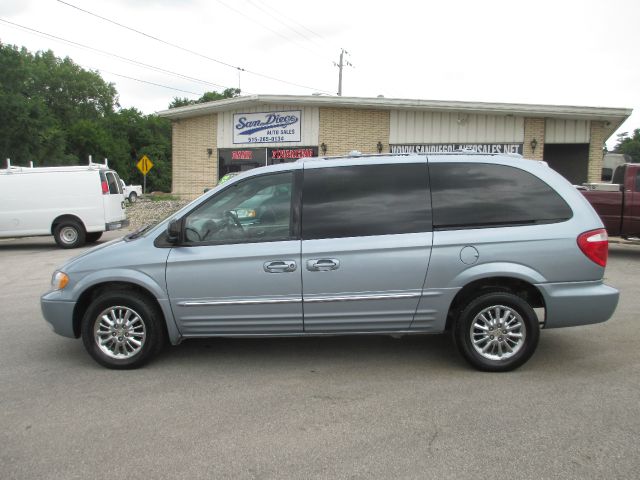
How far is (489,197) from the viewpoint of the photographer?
453 centimetres

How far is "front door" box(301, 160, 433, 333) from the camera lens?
4379mm

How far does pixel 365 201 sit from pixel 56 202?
1157 cm

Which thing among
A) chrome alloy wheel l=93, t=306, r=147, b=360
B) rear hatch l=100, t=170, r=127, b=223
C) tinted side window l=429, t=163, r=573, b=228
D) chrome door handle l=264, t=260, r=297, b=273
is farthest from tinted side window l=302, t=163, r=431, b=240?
rear hatch l=100, t=170, r=127, b=223

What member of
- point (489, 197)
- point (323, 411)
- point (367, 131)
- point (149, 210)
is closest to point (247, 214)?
point (323, 411)

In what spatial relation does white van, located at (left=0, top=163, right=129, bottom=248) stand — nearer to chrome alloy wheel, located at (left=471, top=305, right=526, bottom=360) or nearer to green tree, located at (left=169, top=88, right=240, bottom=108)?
chrome alloy wheel, located at (left=471, top=305, right=526, bottom=360)

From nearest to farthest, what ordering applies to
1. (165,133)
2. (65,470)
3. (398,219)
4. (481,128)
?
(65,470) → (398,219) → (481,128) → (165,133)

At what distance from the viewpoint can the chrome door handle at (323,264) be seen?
438cm

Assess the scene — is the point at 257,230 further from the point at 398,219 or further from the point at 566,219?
the point at 566,219

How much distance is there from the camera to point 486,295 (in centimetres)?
441

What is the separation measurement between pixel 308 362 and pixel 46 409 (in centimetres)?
214

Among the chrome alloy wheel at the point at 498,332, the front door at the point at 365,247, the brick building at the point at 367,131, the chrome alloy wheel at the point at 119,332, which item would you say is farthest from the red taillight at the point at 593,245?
the brick building at the point at 367,131

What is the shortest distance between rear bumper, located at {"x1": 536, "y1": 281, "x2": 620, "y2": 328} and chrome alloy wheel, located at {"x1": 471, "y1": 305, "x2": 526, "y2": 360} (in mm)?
304

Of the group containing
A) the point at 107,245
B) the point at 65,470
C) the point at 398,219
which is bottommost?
the point at 65,470

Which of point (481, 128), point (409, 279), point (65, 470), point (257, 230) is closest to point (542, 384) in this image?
point (409, 279)
